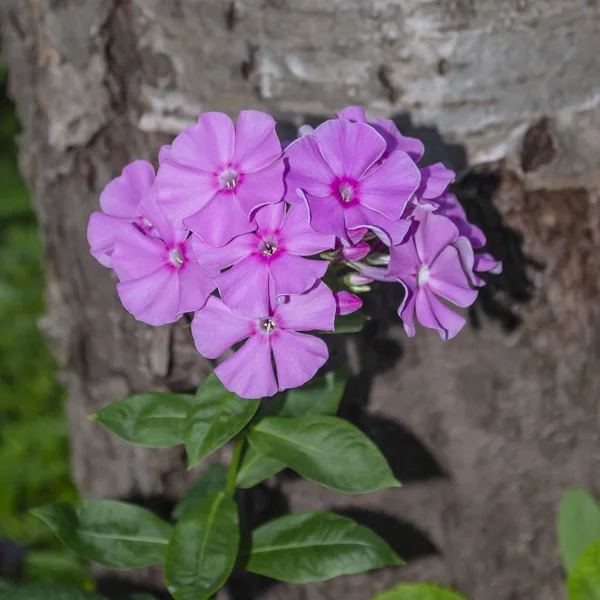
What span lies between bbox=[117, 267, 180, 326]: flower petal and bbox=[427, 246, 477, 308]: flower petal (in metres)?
0.34

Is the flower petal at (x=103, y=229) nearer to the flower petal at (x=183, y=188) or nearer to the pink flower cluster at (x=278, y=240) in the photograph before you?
the pink flower cluster at (x=278, y=240)

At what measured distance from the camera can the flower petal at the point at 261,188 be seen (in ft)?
3.10

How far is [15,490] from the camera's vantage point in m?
2.27

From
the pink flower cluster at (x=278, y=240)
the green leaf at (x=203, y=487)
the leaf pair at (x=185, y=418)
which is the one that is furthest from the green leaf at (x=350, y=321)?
the green leaf at (x=203, y=487)

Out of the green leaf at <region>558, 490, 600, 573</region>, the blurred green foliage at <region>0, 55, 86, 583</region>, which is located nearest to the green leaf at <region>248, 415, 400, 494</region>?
the green leaf at <region>558, 490, 600, 573</region>

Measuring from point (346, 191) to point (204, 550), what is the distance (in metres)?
0.57

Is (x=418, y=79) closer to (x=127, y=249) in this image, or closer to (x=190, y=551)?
(x=127, y=249)

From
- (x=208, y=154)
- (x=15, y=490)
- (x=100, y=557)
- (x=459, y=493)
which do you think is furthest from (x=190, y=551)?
(x=15, y=490)

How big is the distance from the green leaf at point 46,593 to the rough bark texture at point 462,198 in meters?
0.35

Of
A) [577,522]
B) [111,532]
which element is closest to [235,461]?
[111,532]

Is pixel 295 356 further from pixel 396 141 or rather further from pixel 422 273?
pixel 396 141

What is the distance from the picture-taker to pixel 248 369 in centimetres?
100

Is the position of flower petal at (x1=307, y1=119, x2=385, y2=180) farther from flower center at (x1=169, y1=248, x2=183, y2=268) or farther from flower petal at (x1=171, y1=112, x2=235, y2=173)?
flower center at (x1=169, y1=248, x2=183, y2=268)

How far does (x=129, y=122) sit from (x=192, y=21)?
0.73 ft
